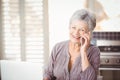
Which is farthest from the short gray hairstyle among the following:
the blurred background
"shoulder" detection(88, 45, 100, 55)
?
the blurred background

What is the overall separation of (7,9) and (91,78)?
110 centimetres

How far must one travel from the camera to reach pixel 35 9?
228 centimetres

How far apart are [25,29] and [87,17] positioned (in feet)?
2.44

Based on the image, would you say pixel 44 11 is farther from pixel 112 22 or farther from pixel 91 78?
pixel 91 78

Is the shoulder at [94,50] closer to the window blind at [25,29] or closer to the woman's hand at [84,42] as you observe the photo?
the woman's hand at [84,42]

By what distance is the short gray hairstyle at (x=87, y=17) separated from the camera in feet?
5.83

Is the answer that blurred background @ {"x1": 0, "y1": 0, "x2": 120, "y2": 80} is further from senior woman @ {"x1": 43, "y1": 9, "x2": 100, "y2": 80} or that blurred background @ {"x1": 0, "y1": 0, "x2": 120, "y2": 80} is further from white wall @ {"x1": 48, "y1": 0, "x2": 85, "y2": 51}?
senior woman @ {"x1": 43, "y1": 9, "x2": 100, "y2": 80}

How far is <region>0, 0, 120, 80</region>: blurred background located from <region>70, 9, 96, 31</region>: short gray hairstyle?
0.24 m

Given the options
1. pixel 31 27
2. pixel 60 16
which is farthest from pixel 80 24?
pixel 31 27

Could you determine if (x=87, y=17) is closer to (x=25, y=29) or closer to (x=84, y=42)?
(x=84, y=42)

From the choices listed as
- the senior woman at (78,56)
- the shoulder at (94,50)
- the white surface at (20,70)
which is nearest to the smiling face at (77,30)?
the senior woman at (78,56)

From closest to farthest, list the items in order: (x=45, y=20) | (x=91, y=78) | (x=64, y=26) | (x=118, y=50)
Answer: (x=91, y=78) → (x=118, y=50) → (x=64, y=26) → (x=45, y=20)

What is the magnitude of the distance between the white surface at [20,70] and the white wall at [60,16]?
274 millimetres

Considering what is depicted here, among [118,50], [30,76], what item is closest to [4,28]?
[30,76]
